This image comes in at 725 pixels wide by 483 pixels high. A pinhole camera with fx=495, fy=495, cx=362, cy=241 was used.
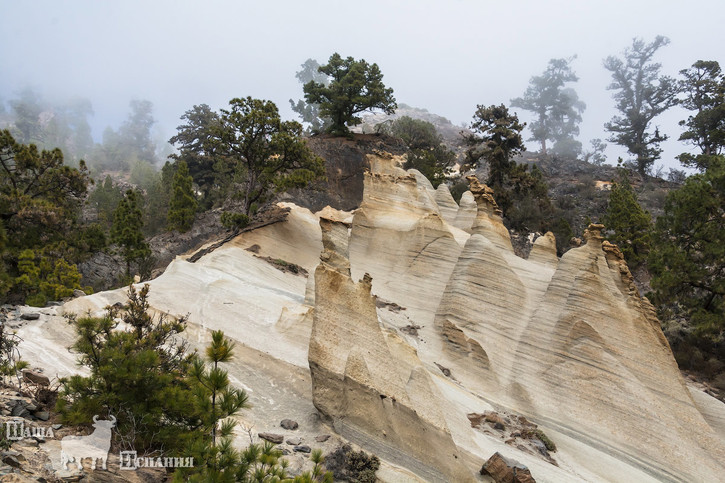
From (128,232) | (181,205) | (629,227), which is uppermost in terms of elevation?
(629,227)

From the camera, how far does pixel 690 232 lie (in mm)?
19109

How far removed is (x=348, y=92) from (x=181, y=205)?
14189 mm

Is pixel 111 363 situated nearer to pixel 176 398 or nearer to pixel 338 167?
pixel 176 398

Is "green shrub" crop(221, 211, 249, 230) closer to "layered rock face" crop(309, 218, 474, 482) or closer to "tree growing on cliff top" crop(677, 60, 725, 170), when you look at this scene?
"layered rock face" crop(309, 218, 474, 482)

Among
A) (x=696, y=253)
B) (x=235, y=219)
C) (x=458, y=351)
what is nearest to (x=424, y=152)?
(x=235, y=219)

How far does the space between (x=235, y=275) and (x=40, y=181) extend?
11.0 meters

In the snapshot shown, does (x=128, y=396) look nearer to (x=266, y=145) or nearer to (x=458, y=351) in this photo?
(x=458, y=351)

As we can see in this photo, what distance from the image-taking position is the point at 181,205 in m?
29.3

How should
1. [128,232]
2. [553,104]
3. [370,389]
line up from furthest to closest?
[553,104], [128,232], [370,389]

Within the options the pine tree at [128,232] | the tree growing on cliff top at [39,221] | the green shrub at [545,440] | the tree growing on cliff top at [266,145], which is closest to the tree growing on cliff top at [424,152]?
the tree growing on cliff top at [266,145]

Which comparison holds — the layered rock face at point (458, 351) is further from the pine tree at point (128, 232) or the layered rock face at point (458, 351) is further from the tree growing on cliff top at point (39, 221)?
the pine tree at point (128, 232)

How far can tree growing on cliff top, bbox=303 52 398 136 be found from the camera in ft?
114

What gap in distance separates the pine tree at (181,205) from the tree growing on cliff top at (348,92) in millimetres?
10206

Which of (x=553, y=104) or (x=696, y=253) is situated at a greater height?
(x=553, y=104)
